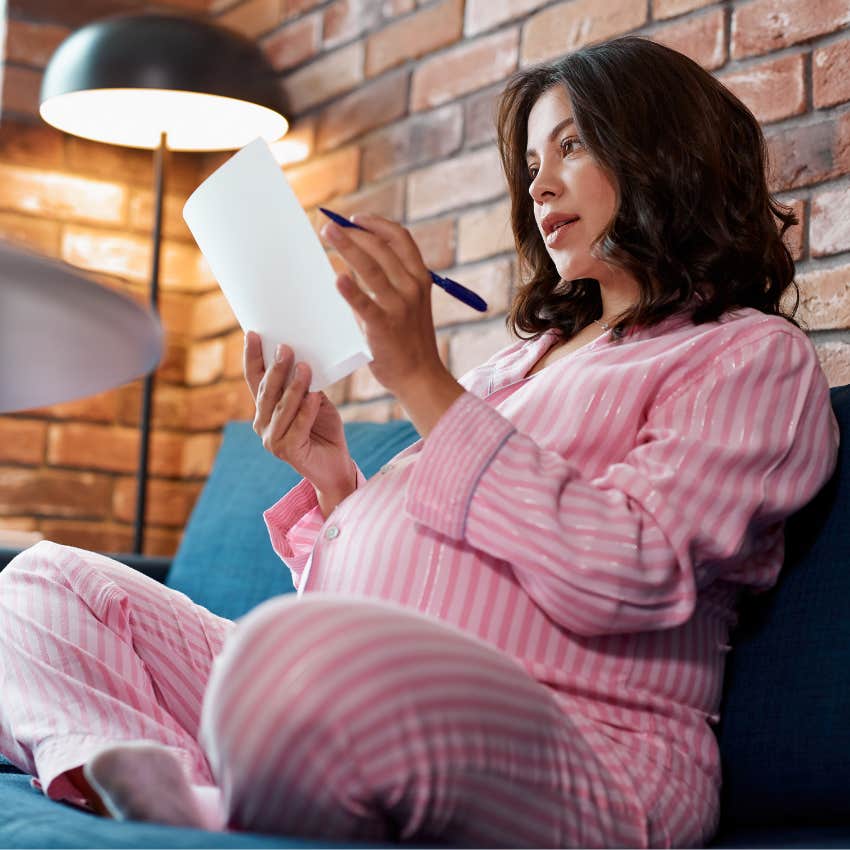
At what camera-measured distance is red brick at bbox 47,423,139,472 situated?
2680 mm

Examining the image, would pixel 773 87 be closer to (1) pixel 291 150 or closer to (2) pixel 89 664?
(2) pixel 89 664

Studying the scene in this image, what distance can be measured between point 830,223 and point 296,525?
68 centimetres

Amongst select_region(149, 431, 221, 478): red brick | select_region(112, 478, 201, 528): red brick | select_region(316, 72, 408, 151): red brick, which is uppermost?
select_region(316, 72, 408, 151): red brick

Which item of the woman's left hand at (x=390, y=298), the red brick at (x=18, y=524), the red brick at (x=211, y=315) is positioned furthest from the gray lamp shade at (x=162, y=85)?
the woman's left hand at (x=390, y=298)

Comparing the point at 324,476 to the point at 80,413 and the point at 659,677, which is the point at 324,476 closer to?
the point at 659,677

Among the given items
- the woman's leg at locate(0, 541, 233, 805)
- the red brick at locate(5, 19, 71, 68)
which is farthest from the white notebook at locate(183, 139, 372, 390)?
the red brick at locate(5, 19, 71, 68)

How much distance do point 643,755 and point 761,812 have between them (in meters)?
0.16

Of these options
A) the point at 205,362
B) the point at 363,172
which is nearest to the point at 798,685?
the point at 363,172

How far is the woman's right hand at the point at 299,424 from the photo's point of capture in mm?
1213

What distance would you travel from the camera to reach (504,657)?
2.87 ft

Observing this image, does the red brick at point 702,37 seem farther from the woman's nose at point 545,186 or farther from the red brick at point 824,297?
the woman's nose at point 545,186

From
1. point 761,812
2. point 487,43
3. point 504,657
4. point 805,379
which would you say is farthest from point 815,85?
point 504,657

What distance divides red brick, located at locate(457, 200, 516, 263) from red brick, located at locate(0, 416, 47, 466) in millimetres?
1013

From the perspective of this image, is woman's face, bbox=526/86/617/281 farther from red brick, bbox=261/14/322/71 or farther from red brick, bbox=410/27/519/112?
red brick, bbox=261/14/322/71
